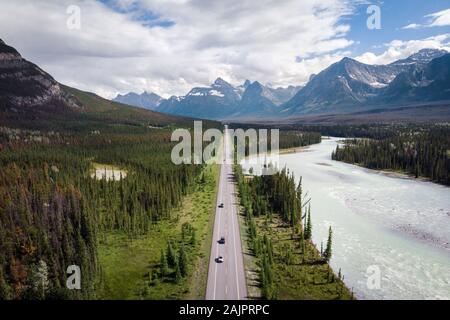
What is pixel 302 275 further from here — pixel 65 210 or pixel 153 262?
pixel 65 210

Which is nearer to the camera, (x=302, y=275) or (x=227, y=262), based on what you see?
(x=302, y=275)

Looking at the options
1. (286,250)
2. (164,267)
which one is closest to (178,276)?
(164,267)

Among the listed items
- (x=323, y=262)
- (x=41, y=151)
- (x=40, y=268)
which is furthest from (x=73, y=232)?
(x=41, y=151)

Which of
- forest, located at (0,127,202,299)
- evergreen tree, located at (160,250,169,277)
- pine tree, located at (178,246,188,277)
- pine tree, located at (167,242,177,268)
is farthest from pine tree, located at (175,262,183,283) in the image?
forest, located at (0,127,202,299)

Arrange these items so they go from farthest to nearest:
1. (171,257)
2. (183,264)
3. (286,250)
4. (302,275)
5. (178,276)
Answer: (286,250)
(171,257)
(302,275)
(183,264)
(178,276)

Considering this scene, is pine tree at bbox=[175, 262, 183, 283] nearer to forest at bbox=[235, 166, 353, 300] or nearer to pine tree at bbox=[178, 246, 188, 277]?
pine tree at bbox=[178, 246, 188, 277]

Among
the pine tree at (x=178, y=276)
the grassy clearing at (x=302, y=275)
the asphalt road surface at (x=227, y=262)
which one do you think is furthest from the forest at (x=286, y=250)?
the pine tree at (x=178, y=276)

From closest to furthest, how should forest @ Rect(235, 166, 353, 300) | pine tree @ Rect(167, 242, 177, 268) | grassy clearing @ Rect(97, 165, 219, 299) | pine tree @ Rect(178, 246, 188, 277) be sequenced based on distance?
grassy clearing @ Rect(97, 165, 219, 299) < forest @ Rect(235, 166, 353, 300) < pine tree @ Rect(178, 246, 188, 277) < pine tree @ Rect(167, 242, 177, 268)
